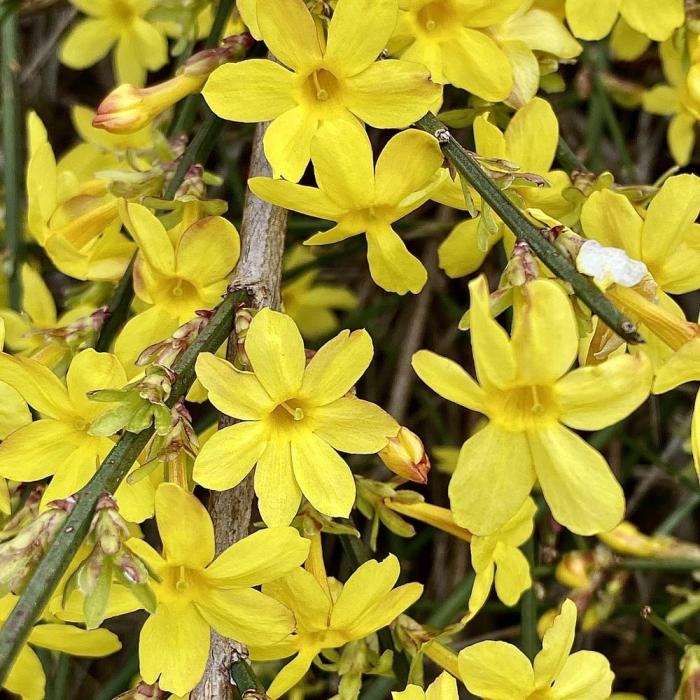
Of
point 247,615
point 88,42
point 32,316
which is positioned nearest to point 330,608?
point 247,615

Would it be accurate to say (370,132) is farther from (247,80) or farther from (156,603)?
(156,603)

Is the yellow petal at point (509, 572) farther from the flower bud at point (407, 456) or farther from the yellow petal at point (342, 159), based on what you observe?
the yellow petal at point (342, 159)

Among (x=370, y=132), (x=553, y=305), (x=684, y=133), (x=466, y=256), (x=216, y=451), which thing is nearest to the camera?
(x=553, y=305)

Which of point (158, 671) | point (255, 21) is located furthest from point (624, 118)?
point (158, 671)

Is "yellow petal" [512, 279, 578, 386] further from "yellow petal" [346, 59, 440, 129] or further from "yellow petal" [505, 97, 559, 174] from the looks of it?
"yellow petal" [505, 97, 559, 174]

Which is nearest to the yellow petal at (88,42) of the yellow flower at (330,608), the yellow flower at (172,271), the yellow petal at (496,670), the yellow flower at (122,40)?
the yellow flower at (122,40)

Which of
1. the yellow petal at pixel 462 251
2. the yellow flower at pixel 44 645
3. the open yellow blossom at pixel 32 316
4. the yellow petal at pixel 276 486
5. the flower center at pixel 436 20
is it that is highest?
the flower center at pixel 436 20
